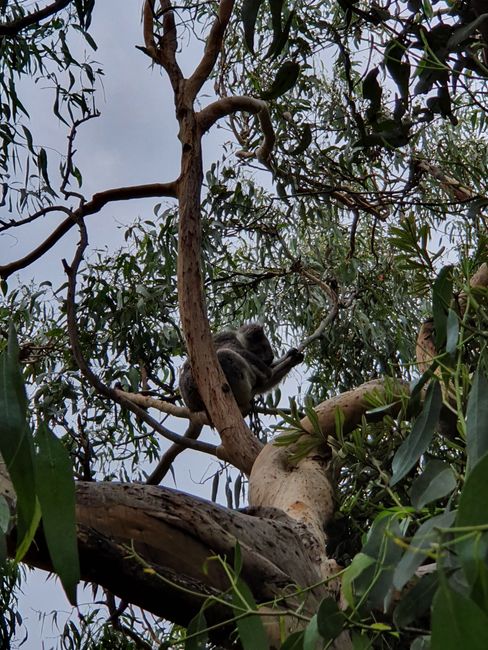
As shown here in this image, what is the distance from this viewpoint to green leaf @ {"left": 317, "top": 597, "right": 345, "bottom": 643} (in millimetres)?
946

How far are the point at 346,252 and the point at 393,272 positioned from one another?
0.45 m

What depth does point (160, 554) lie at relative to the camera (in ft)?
6.06

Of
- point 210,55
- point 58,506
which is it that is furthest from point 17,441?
point 210,55

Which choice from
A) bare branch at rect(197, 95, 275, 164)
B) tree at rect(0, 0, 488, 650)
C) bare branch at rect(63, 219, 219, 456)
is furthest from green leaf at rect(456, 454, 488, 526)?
bare branch at rect(197, 95, 275, 164)

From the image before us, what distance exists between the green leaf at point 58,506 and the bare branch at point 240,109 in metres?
2.72

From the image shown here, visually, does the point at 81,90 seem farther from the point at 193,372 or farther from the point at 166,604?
the point at 166,604

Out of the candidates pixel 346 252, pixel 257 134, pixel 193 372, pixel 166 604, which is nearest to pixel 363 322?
pixel 346 252

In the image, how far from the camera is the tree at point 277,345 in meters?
0.96

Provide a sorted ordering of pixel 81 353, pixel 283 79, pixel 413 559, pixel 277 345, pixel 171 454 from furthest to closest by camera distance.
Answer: pixel 277 345 → pixel 171 454 → pixel 81 353 → pixel 283 79 → pixel 413 559

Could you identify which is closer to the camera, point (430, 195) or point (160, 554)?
point (160, 554)

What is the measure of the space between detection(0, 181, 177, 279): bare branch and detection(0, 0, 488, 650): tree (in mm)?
13

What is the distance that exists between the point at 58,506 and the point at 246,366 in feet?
12.5

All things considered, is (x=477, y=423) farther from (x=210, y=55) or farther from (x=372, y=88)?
(x=210, y=55)

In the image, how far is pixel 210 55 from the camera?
147 inches
